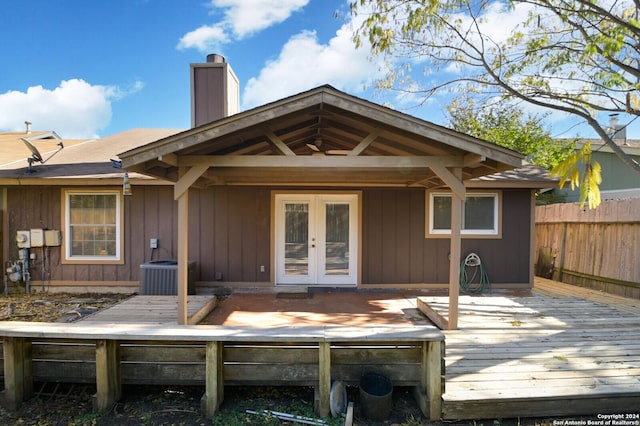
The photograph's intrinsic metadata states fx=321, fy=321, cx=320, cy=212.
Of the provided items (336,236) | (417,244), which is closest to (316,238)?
(336,236)

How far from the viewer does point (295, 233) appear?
6.24 metres

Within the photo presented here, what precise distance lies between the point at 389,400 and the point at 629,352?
2.57 metres

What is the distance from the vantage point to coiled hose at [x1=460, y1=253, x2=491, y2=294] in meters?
6.12

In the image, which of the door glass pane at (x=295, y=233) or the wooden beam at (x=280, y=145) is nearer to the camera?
the wooden beam at (x=280, y=145)

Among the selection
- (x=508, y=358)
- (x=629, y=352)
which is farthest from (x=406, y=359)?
(x=629, y=352)

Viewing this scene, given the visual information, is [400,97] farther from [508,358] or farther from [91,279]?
[91,279]

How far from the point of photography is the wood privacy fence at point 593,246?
588cm

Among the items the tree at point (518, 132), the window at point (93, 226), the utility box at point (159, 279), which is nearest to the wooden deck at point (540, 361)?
the utility box at point (159, 279)

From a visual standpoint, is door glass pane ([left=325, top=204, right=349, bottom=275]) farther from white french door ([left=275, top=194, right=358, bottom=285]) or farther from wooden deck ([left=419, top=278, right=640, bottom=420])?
wooden deck ([left=419, top=278, right=640, bottom=420])

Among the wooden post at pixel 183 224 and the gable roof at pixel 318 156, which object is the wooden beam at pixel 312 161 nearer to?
the gable roof at pixel 318 156

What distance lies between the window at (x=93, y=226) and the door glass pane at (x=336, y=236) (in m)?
3.94

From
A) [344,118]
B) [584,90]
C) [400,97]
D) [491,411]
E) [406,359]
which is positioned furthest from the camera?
[400,97]

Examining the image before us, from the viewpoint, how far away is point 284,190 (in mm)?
6160

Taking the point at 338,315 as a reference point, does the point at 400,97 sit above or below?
above
